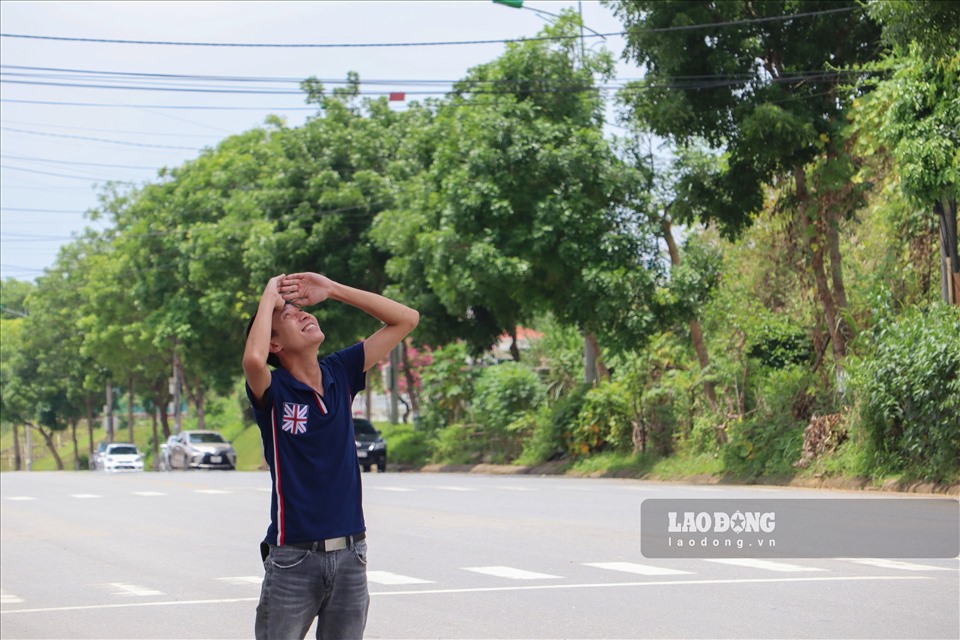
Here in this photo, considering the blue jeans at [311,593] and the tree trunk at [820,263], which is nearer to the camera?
the blue jeans at [311,593]

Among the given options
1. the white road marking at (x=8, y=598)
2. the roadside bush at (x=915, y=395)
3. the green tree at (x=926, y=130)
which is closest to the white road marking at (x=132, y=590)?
the white road marking at (x=8, y=598)

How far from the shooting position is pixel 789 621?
8898 mm

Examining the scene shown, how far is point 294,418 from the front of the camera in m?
4.96

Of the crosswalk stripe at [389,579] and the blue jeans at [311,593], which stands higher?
the blue jeans at [311,593]

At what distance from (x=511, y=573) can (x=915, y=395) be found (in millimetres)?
9470

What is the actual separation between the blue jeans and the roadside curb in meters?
14.6

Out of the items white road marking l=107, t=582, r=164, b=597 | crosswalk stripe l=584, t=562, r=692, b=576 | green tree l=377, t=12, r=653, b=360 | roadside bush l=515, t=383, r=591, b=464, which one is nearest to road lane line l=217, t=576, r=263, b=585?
white road marking l=107, t=582, r=164, b=597

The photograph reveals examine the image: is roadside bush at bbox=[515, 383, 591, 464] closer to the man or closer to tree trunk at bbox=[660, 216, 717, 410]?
tree trunk at bbox=[660, 216, 717, 410]

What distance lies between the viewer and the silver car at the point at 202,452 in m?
47.8

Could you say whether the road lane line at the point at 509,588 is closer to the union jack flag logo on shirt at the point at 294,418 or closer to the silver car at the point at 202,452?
the union jack flag logo on shirt at the point at 294,418

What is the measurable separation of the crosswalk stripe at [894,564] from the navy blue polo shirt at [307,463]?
7.28m

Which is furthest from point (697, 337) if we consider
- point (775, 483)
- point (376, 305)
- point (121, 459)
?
point (121, 459)

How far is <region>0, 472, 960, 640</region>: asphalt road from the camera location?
9086mm

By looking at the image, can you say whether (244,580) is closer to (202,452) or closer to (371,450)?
(371,450)
